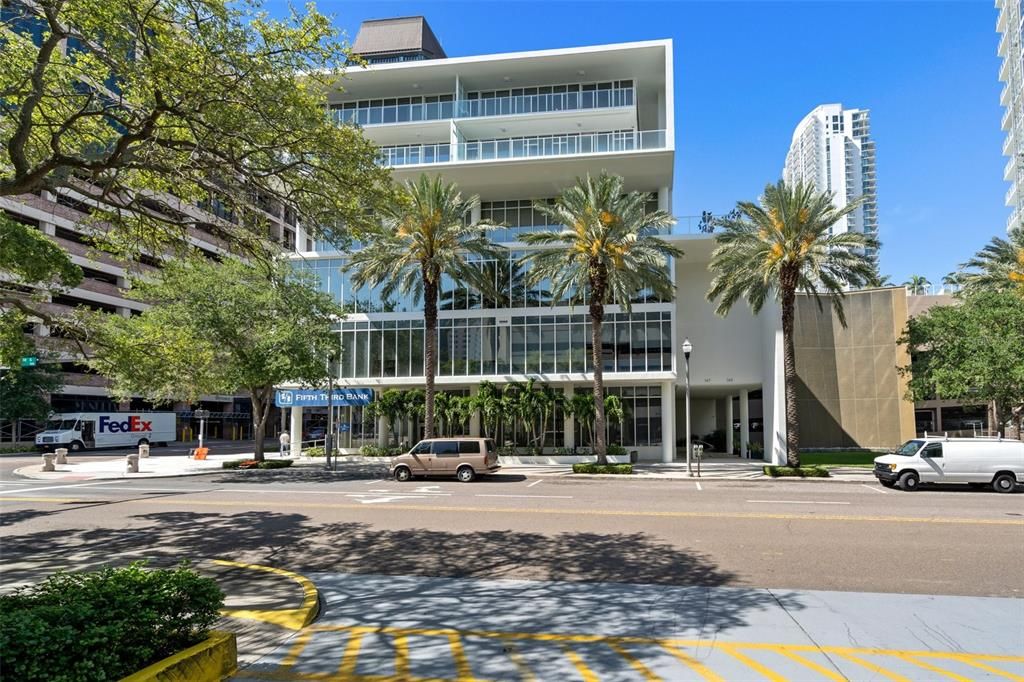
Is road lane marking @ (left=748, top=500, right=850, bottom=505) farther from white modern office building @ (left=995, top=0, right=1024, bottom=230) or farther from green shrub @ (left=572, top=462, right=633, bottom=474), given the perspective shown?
white modern office building @ (left=995, top=0, right=1024, bottom=230)

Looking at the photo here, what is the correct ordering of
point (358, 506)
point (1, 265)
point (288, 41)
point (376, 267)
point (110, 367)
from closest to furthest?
1. point (288, 41)
2. point (1, 265)
3. point (110, 367)
4. point (358, 506)
5. point (376, 267)

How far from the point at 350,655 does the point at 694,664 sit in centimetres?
310

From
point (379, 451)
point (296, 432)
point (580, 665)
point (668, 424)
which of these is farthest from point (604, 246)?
point (296, 432)

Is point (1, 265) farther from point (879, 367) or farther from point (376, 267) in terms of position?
point (879, 367)

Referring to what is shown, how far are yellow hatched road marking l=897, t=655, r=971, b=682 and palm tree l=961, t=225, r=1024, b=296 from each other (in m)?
33.6

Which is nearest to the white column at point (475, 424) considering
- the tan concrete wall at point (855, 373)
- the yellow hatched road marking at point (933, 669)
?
the tan concrete wall at point (855, 373)

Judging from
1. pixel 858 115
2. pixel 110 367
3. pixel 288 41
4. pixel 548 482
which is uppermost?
pixel 858 115

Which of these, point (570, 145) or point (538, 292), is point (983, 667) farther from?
point (570, 145)

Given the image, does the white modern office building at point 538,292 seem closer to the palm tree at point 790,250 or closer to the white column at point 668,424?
the white column at point 668,424

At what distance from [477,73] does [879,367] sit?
1161 inches

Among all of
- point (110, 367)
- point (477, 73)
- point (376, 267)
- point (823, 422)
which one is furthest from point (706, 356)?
point (110, 367)

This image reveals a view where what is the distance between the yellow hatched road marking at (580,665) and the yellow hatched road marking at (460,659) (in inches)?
36.1

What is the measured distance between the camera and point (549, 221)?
39.8 m

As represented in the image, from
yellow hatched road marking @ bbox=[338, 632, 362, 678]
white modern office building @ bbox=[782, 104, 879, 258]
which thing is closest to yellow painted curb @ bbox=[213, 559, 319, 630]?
yellow hatched road marking @ bbox=[338, 632, 362, 678]
